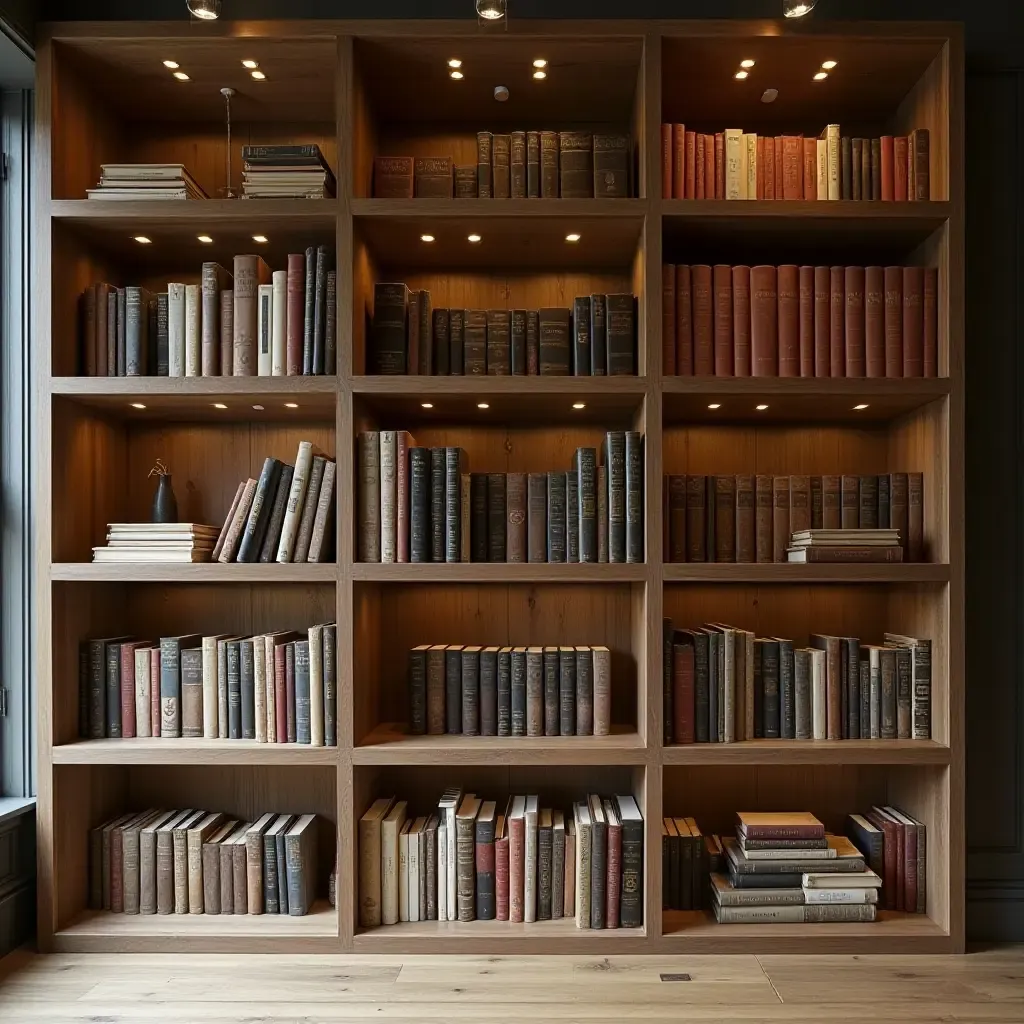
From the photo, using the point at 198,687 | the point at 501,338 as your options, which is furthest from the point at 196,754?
the point at 501,338

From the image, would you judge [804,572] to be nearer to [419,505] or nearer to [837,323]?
[837,323]

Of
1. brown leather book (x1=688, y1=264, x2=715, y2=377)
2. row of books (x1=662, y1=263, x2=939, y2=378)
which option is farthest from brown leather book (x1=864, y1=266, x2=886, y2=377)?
brown leather book (x1=688, y1=264, x2=715, y2=377)

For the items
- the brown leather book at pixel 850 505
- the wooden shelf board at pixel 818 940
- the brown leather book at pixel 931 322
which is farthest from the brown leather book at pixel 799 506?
the wooden shelf board at pixel 818 940

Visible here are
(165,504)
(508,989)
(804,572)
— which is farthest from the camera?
(165,504)

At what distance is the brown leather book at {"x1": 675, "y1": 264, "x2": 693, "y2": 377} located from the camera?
2340 mm

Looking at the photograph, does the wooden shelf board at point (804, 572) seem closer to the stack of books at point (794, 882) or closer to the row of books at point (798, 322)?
Result: the row of books at point (798, 322)

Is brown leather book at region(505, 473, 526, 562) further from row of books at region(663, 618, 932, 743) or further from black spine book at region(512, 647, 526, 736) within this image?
row of books at region(663, 618, 932, 743)

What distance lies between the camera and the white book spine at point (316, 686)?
231 centimetres

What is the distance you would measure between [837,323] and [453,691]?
5.09ft

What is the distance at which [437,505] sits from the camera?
234cm

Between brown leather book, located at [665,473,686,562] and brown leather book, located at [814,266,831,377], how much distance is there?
1.65ft

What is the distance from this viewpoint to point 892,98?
102 inches

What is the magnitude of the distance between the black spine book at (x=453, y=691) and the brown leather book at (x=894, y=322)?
1502 mm

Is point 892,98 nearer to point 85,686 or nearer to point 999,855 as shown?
point 999,855
